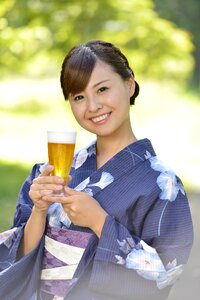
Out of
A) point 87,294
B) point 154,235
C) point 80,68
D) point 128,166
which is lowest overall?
point 87,294

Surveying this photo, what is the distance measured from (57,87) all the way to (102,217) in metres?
25.3

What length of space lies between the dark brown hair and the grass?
4.15 metres

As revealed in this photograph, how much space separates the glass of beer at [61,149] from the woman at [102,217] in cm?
3

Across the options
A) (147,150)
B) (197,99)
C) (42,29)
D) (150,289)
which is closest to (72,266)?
(150,289)

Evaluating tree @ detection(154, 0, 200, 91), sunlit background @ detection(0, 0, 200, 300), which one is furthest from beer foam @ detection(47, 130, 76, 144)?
tree @ detection(154, 0, 200, 91)

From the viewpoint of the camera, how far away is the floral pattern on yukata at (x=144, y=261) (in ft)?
8.14

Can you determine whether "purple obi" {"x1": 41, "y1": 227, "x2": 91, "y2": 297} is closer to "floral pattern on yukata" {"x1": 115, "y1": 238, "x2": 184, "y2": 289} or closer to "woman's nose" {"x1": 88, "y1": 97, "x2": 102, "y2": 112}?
"floral pattern on yukata" {"x1": 115, "y1": 238, "x2": 184, "y2": 289}

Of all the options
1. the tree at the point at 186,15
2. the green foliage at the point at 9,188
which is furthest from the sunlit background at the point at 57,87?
the tree at the point at 186,15

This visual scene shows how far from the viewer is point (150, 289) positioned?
8.25 feet

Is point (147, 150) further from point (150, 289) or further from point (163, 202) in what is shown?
point (150, 289)

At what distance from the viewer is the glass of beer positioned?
2311 millimetres

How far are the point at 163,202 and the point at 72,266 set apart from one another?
15.4 inches

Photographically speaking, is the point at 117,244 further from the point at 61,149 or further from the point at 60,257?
the point at 61,149

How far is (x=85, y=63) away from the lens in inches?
104
